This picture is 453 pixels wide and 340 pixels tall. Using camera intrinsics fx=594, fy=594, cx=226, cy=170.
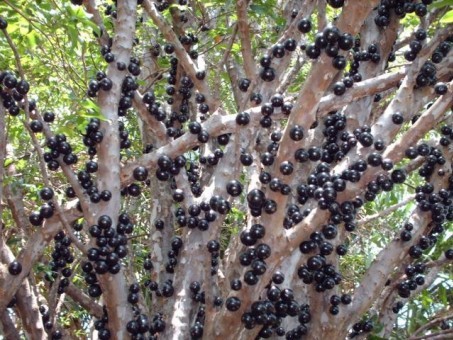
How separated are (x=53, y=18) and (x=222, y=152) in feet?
5.16

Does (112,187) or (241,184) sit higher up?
(241,184)

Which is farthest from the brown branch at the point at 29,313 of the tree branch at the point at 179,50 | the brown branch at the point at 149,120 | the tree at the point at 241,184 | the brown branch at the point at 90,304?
the tree branch at the point at 179,50

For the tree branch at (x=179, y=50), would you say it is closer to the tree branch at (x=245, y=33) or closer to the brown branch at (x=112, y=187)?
the tree branch at (x=245, y=33)

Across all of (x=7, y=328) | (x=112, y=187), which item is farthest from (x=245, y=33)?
(x=7, y=328)

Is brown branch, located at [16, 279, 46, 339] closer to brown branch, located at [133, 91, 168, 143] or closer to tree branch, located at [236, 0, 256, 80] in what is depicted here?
brown branch, located at [133, 91, 168, 143]

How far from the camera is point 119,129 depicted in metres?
4.04

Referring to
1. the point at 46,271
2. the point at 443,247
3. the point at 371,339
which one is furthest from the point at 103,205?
the point at 443,247

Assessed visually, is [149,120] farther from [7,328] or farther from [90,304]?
[7,328]

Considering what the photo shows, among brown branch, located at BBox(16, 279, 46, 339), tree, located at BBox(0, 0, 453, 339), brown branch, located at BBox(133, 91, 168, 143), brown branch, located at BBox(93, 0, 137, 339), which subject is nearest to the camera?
tree, located at BBox(0, 0, 453, 339)

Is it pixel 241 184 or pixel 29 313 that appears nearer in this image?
pixel 29 313

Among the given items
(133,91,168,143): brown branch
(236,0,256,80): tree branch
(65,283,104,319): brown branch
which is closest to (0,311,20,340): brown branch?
(65,283,104,319): brown branch

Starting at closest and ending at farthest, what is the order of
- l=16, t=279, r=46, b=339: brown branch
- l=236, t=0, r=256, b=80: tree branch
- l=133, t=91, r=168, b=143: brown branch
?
l=16, t=279, r=46, b=339: brown branch < l=236, t=0, r=256, b=80: tree branch < l=133, t=91, r=168, b=143: brown branch

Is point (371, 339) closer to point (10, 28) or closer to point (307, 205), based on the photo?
point (307, 205)

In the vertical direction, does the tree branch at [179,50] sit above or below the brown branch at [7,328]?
above
